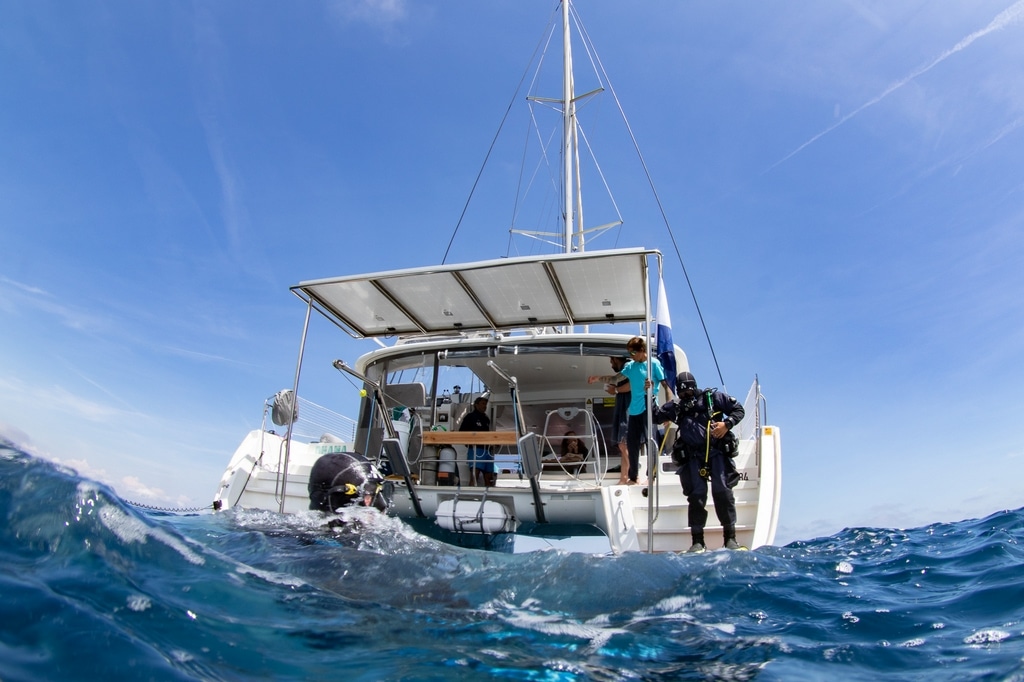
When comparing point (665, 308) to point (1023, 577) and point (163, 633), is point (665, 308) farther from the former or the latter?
point (163, 633)

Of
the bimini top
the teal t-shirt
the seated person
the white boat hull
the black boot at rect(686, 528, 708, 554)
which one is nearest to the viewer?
the black boot at rect(686, 528, 708, 554)

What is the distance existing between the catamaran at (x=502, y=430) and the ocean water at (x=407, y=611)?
1.79 meters

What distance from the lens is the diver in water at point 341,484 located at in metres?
3.58

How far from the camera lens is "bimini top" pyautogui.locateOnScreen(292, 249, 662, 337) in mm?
5988

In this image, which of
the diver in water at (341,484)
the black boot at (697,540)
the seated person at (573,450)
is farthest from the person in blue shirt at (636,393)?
the diver in water at (341,484)

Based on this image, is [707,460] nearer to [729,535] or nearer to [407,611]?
[729,535]

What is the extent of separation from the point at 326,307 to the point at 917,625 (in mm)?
6123

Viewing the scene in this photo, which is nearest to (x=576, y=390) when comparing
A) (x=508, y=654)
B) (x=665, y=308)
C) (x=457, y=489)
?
(x=665, y=308)

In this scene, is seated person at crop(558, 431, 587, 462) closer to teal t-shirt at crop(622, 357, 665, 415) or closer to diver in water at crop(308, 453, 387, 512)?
teal t-shirt at crop(622, 357, 665, 415)

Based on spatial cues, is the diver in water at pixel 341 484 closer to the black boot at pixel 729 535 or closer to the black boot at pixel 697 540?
the black boot at pixel 697 540

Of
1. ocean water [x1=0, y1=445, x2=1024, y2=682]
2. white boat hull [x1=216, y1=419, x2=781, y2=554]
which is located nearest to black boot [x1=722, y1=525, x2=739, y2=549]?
white boat hull [x1=216, y1=419, x2=781, y2=554]

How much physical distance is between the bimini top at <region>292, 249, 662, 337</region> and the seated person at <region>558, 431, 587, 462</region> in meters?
2.08

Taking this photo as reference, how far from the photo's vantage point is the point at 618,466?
8.27 metres

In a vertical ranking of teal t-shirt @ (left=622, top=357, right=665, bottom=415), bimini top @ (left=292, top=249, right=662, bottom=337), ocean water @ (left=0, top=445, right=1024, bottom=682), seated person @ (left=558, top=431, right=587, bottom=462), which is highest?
bimini top @ (left=292, top=249, right=662, bottom=337)
